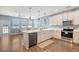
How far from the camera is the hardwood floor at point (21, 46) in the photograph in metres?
2.01

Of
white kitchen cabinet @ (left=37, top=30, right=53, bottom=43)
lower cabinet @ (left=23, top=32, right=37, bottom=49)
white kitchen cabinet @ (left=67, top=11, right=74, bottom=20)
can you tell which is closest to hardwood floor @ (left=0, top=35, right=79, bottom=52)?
lower cabinet @ (left=23, top=32, right=37, bottom=49)

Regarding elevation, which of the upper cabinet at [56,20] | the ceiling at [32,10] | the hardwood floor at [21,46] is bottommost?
the hardwood floor at [21,46]

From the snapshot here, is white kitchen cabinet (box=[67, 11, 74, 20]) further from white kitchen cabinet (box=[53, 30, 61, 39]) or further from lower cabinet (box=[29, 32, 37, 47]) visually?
lower cabinet (box=[29, 32, 37, 47])

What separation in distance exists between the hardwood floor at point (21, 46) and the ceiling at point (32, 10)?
52cm

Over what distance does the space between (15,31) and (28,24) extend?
12.9 inches

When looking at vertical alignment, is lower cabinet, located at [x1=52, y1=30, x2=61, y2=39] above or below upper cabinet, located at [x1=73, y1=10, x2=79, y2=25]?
below

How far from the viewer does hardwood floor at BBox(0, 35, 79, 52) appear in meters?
2.01

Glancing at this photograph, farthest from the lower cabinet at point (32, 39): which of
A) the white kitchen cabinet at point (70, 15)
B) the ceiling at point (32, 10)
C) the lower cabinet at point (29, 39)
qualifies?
the white kitchen cabinet at point (70, 15)

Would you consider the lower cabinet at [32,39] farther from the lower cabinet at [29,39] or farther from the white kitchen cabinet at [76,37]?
the white kitchen cabinet at [76,37]

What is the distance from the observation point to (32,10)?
207cm

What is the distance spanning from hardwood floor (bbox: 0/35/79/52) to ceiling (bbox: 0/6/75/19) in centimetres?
52

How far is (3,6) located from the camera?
203 centimetres

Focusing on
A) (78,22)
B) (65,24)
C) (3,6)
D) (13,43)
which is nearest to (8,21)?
(3,6)
